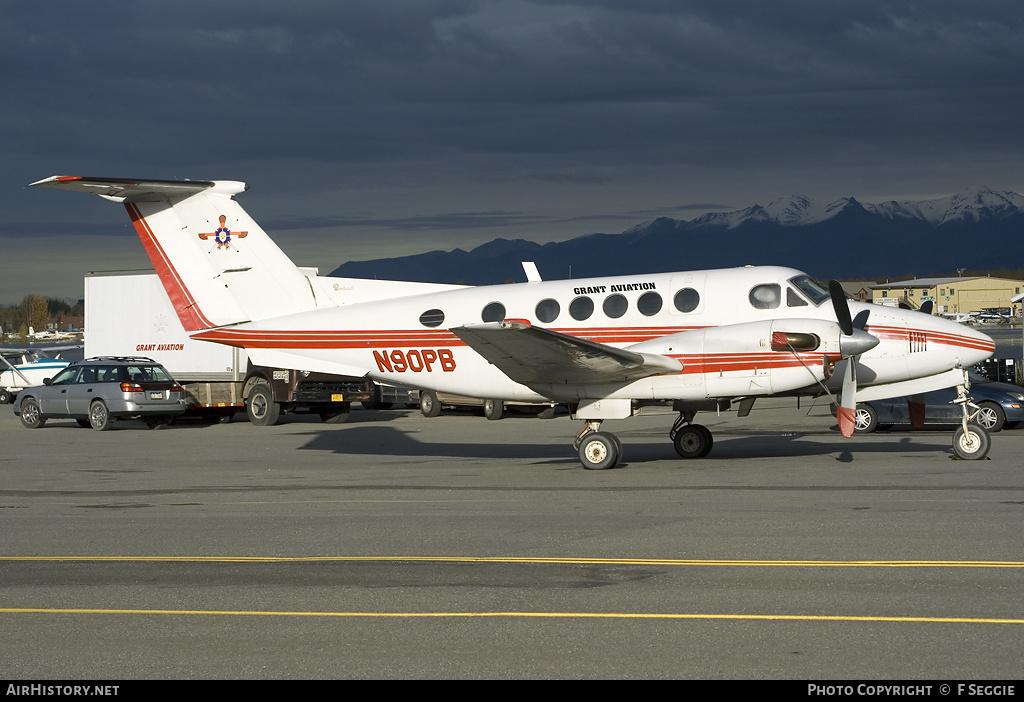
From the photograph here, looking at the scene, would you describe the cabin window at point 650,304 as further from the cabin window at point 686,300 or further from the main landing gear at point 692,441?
the main landing gear at point 692,441

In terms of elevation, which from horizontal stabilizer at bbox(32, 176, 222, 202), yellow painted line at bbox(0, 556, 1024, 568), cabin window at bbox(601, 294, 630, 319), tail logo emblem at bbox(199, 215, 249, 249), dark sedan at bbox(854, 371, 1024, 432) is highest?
horizontal stabilizer at bbox(32, 176, 222, 202)

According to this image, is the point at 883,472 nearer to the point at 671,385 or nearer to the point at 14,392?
the point at 671,385

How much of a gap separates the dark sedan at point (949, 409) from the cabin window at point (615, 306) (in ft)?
26.2

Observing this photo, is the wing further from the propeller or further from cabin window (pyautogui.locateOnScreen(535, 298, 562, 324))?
the propeller

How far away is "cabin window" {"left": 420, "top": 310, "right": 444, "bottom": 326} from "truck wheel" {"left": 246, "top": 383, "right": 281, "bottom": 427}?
11.6m

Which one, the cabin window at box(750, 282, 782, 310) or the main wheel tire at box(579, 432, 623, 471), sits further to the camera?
the cabin window at box(750, 282, 782, 310)

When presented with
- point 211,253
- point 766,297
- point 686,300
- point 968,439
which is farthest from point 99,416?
point 968,439

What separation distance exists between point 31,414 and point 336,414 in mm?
8071

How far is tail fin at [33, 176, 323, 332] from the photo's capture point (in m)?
18.0

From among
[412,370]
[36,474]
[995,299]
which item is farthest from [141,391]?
[995,299]

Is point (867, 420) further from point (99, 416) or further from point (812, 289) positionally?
point (99, 416)

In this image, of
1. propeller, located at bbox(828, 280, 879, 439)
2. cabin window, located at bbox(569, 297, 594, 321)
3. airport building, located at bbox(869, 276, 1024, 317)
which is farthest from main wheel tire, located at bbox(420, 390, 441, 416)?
airport building, located at bbox(869, 276, 1024, 317)

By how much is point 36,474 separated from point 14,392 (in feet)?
82.6

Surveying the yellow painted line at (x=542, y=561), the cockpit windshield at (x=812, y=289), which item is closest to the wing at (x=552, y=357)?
the cockpit windshield at (x=812, y=289)
